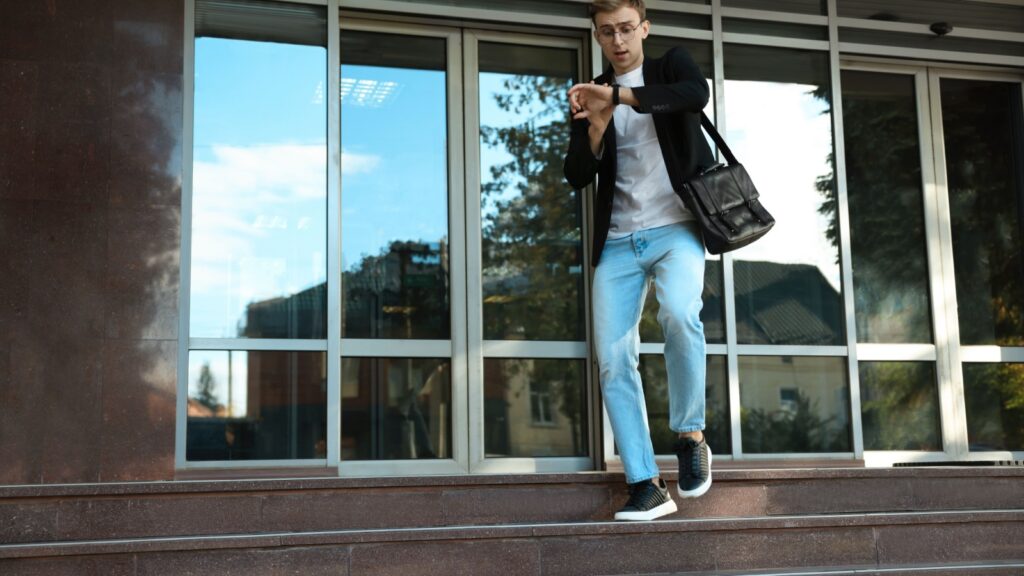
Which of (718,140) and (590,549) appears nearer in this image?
(590,549)

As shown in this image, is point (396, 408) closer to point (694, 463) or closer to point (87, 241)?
point (87, 241)

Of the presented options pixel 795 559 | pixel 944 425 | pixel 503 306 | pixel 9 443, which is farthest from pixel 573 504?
pixel 944 425

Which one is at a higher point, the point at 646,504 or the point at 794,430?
the point at 794,430

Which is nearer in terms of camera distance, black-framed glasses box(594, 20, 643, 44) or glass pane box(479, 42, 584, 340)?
black-framed glasses box(594, 20, 643, 44)

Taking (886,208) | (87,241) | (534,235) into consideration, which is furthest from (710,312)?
(87,241)

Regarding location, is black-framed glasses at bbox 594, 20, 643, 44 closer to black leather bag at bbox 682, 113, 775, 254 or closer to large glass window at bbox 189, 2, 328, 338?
black leather bag at bbox 682, 113, 775, 254

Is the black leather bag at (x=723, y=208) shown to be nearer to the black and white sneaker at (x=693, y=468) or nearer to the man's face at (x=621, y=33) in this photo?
the man's face at (x=621, y=33)

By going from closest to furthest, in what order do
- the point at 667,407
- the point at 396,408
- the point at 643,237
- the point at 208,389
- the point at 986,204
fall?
the point at 643,237, the point at 208,389, the point at 396,408, the point at 667,407, the point at 986,204

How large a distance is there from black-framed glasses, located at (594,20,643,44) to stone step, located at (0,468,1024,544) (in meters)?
1.70

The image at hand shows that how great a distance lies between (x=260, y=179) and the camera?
219 inches

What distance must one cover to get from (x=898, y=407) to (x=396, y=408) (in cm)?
295

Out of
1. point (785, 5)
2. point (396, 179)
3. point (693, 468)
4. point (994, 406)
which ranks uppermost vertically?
point (785, 5)

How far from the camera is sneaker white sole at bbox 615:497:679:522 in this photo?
13.4 ft

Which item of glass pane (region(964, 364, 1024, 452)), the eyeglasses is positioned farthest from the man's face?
glass pane (region(964, 364, 1024, 452))
